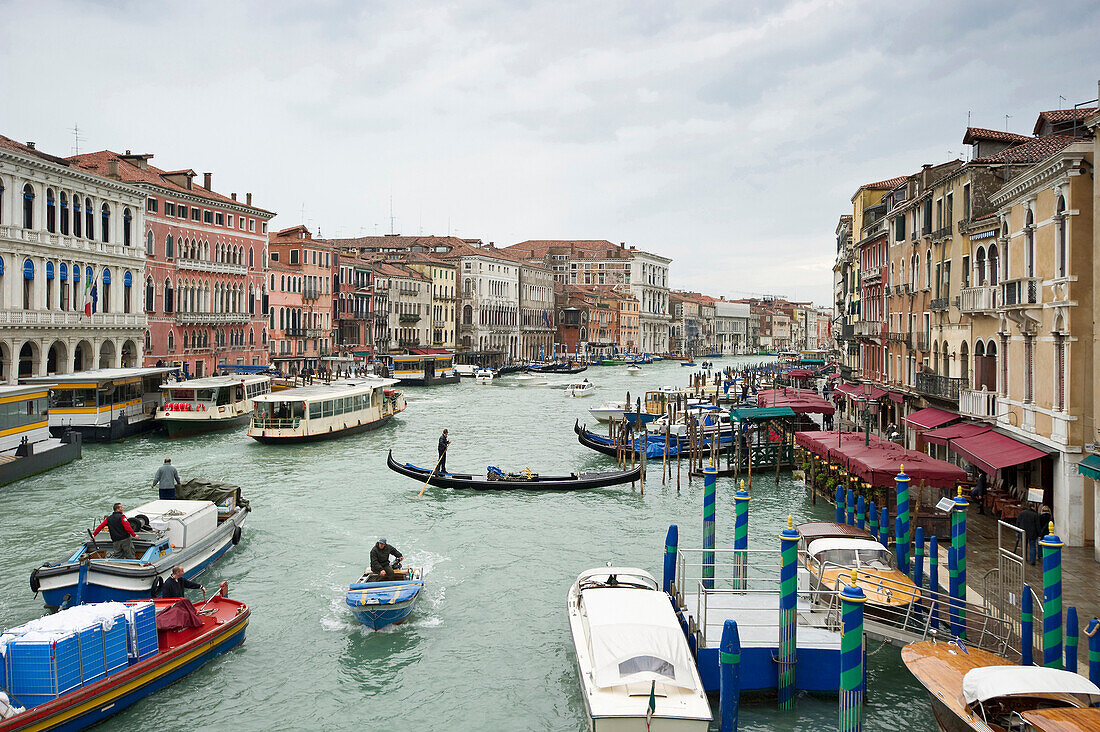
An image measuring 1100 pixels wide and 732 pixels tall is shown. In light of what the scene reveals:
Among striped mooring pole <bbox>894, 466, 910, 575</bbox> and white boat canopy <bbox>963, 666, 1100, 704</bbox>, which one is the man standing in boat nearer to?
white boat canopy <bbox>963, 666, 1100, 704</bbox>

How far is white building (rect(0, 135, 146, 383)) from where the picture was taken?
2750 centimetres

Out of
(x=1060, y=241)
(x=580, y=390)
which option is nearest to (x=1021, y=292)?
(x=1060, y=241)

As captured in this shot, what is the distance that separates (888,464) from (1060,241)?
4.13 metres

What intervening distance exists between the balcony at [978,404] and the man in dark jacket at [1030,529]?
3.74 meters

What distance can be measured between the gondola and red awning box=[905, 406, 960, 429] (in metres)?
6.08

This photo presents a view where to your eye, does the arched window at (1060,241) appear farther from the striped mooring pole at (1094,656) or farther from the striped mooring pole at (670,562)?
the striped mooring pole at (670,562)

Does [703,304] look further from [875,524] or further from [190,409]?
[875,524]

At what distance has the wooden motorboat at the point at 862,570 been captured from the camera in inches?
377

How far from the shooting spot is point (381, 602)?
10.3 meters

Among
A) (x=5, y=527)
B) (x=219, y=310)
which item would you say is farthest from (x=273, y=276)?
(x=5, y=527)

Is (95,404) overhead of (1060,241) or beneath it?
beneath

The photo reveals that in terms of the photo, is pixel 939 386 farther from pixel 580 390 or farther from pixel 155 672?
pixel 580 390

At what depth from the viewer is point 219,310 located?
4228 centimetres

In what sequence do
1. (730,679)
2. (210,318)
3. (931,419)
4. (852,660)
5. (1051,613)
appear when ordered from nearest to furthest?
1. (852,660)
2. (730,679)
3. (1051,613)
4. (931,419)
5. (210,318)
